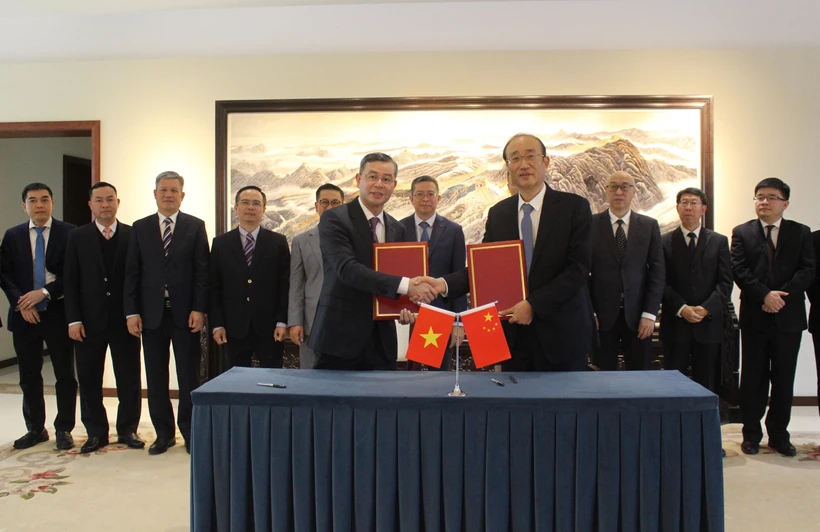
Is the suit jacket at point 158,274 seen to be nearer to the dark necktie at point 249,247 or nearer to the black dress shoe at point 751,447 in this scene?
the dark necktie at point 249,247

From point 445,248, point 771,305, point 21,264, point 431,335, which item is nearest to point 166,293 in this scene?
point 21,264

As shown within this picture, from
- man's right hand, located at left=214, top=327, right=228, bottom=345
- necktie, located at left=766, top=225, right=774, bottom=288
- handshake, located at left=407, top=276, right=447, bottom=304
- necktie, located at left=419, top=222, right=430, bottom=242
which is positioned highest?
necktie, located at left=419, top=222, right=430, bottom=242

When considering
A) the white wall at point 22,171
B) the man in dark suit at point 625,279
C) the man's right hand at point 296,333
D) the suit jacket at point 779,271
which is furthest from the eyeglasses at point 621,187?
the white wall at point 22,171

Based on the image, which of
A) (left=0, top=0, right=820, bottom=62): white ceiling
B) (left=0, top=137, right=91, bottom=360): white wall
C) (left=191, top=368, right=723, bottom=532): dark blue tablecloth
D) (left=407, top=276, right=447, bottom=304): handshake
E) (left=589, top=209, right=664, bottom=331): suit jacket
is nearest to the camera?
(left=191, top=368, right=723, bottom=532): dark blue tablecloth

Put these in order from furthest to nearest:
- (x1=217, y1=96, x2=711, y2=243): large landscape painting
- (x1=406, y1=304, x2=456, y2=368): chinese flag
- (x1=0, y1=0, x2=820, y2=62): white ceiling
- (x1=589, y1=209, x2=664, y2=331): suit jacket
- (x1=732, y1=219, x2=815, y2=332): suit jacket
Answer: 1. (x1=217, y1=96, x2=711, y2=243): large landscape painting
2. (x1=0, y1=0, x2=820, y2=62): white ceiling
3. (x1=732, y1=219, x2=815, y2=332): suit jacket
4. (x1=589, y1=209, x2=664, y2=331): suit jacket
5. (x1=406, y1=304, x2=456, y2=368): chinese flag

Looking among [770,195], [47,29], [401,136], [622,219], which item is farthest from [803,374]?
[47,29]

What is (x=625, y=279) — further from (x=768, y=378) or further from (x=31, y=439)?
(x=31, y=439)

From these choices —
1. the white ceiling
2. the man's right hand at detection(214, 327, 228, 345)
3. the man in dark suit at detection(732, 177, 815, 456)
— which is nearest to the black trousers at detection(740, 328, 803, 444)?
the man in dark suit at detection(732, 177, 815, 456)

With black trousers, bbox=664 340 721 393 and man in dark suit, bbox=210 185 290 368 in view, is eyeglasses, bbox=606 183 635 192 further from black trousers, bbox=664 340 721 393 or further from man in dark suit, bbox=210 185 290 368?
man in dark suit, bbox=210 185 290 368

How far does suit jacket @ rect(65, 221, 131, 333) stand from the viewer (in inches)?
144

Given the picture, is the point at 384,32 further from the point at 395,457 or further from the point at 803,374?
the point at 803,374

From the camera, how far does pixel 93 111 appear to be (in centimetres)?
514

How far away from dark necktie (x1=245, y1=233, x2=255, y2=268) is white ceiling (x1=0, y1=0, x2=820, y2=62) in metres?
2.11

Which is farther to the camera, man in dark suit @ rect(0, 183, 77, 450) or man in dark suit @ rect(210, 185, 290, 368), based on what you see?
man in dark suit @ rect(0, 183, 77, 450)
